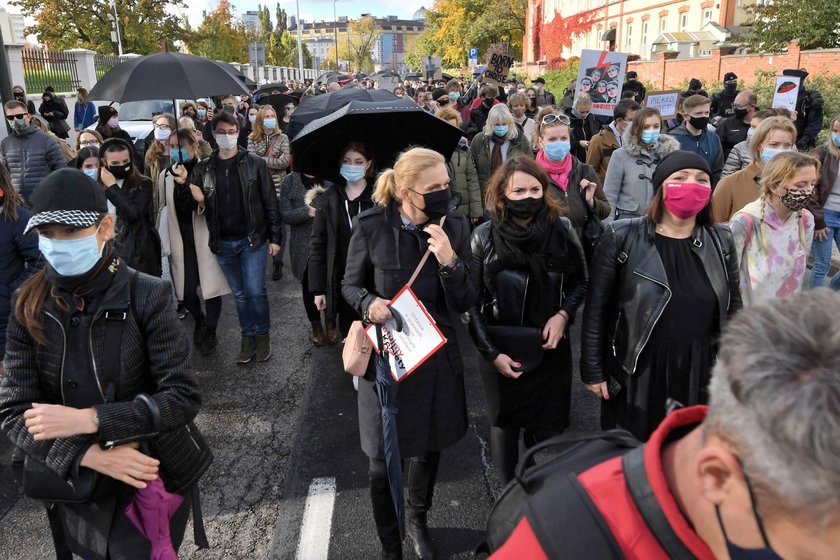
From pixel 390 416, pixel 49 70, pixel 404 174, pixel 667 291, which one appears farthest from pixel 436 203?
pixel 49 70

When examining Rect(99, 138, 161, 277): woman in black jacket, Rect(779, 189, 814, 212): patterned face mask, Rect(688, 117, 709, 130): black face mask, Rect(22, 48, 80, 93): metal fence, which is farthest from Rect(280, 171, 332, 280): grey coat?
Rect(22, 48, 80, 93): metal fence

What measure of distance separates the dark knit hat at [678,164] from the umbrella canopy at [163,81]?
3.62 meters

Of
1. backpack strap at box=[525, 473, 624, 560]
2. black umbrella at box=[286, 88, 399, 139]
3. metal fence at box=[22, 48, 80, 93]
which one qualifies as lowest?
backpack strap at box=[525, 473, 624, 560]

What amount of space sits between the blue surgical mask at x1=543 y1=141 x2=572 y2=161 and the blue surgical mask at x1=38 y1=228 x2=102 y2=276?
3.56 metres

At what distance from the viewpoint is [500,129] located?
699 cm

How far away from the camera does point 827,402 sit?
90 cm

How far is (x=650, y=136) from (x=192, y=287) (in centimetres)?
421

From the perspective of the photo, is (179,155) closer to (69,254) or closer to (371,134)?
(371,134)

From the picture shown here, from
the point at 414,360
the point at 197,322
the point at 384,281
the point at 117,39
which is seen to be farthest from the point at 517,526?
the point at 117,39

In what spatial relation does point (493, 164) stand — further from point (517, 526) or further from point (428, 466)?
point (517, 526)

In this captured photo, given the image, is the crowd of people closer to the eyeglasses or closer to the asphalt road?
the eyeglasses

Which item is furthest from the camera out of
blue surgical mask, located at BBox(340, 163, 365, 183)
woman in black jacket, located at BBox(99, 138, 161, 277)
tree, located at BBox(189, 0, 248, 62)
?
tree, located at BBox(189, 0, 248, 62)

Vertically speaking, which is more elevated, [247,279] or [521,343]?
[521,343]

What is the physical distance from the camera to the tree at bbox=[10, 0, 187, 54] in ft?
116
